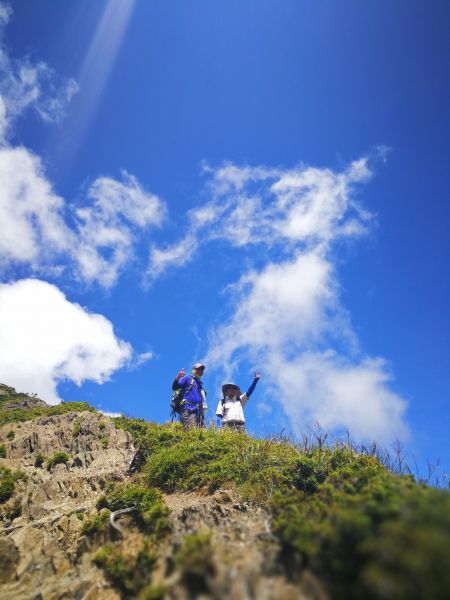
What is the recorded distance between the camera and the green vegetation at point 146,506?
6309mm

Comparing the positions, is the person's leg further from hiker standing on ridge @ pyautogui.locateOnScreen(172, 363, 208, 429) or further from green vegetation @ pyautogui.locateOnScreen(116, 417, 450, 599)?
green vegetation @ pyautogui.locateOnScreen(116, 417, 450, 599)

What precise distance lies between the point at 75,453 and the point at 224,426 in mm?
5830

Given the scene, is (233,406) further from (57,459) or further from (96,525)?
(96,525)

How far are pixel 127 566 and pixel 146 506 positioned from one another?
229 centimetres

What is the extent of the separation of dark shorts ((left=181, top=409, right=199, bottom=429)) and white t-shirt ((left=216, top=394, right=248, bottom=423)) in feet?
3.45

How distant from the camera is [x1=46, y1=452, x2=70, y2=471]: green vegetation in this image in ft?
40.2

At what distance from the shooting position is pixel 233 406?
1595cm

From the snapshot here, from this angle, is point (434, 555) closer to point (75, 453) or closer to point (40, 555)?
point (40, 555)

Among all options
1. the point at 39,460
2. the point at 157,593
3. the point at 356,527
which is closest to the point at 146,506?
the point at 157,593

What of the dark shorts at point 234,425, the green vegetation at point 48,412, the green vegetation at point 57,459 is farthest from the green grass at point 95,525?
the green vegetation at point 48,412

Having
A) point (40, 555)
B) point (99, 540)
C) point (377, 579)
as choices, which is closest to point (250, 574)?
point (377, 579)

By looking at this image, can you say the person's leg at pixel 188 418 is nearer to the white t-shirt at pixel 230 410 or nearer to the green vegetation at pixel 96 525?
the white t-shirt at pixel 230 410

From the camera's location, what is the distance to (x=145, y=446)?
1258 centimetres

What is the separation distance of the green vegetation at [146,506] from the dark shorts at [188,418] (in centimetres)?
675
